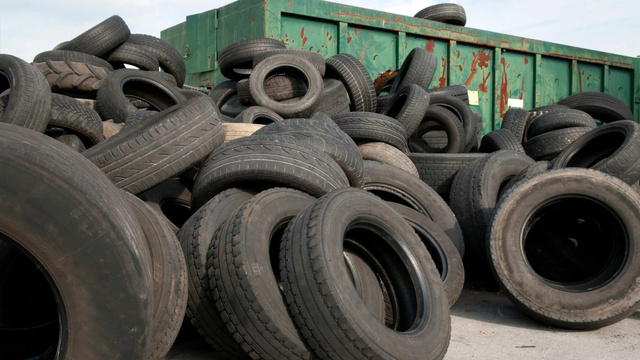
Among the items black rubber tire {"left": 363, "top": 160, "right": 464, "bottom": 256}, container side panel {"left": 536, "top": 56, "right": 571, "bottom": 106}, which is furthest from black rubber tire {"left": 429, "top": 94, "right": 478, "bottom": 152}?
container side panel {"left": 536, "top": 56, "right": 571, "bottom": 106}

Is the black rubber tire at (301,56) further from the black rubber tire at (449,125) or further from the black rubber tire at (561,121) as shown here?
the black rubber tire at (561,121)

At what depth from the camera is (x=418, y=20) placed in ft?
32.7

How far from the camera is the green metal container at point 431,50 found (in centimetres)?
889

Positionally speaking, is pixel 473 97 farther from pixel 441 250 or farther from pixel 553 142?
pixel 441 250

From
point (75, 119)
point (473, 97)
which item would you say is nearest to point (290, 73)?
point (75, 119)

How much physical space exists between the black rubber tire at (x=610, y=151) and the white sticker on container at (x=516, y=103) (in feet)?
19.0

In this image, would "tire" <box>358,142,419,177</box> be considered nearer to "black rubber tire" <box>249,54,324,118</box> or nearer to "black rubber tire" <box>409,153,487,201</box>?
"black rubber tire" <box>409,153,487,201</box>

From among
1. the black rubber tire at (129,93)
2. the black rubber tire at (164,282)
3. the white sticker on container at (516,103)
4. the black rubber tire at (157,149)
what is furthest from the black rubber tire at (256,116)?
the white sticker on container at (516,103)

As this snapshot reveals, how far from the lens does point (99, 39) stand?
762cm

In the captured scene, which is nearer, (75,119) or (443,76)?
(75,119)

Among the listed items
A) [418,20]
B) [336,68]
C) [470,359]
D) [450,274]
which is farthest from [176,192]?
[418,20]

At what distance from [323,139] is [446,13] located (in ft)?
24.3

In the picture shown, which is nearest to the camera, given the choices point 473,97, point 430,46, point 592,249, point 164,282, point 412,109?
point 164,282

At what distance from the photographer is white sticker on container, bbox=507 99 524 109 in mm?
10992
